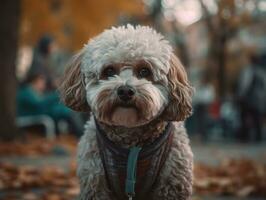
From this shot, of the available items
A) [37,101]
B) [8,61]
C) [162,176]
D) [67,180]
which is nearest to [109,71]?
[162,176]

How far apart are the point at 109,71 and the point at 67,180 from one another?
3.73m

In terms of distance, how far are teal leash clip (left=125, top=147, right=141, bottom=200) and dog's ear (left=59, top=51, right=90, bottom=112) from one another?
39cm

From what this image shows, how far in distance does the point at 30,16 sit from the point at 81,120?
391 centimetres

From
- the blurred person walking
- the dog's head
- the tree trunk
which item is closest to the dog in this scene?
the dog's head

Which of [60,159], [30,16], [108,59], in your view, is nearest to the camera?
[108,59]

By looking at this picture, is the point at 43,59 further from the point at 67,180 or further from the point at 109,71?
the point at 109,71

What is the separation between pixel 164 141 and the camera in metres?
3.66

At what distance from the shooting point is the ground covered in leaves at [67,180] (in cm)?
614

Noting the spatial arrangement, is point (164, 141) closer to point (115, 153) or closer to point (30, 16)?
point (115, 153)

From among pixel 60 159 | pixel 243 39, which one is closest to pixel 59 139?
pixel 60 159

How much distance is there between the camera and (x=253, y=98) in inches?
607

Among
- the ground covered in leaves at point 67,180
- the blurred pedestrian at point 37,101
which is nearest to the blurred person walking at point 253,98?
the blurred pedestrian at point 37,101

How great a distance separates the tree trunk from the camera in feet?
37.6

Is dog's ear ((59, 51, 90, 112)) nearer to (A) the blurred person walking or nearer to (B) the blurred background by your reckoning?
(B) the blurred background
